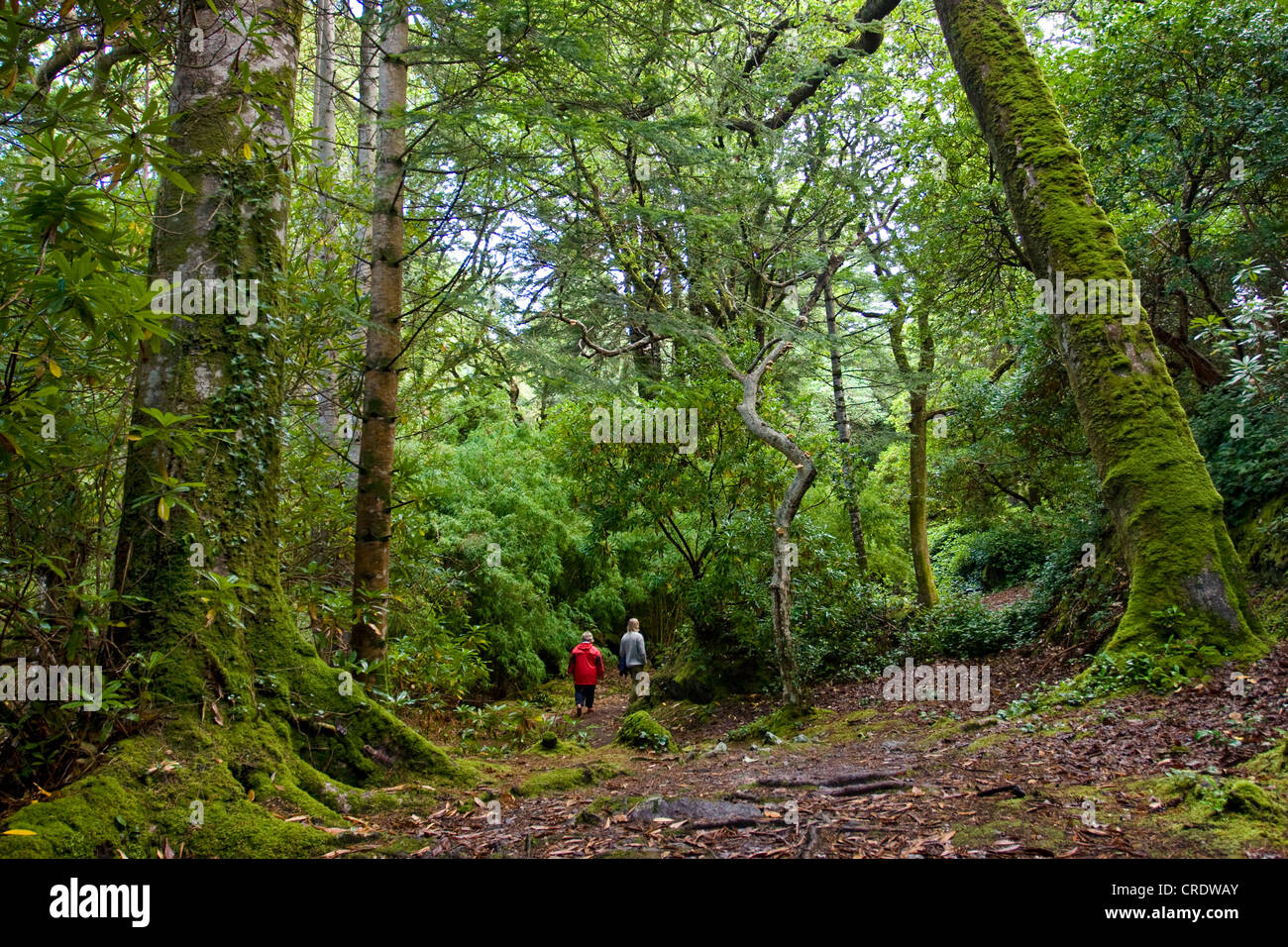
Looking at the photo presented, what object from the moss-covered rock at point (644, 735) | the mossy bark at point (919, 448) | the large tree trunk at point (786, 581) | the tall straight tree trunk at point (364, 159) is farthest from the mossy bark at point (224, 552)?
the mossy bark at point (919, 448)

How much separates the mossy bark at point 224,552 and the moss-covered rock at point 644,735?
9.91 feet

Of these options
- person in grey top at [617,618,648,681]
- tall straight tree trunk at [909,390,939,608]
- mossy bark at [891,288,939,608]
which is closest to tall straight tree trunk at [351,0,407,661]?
person in grey top at [617,618,648,681]

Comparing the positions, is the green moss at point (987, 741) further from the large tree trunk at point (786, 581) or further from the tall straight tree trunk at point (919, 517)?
the tall straight tree trunk at point (919, 517)

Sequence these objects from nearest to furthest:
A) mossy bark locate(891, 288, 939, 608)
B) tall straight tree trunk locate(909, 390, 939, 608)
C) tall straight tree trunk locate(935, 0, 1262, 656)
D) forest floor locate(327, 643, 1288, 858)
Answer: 1. forest floor locate(327, 643, 1288, 858)
2. tall straight tree trunk locate(935, 0, 1262, 656)
3. mossy bark locate(891, 288, 939, 608)
4. tall straight tree trunk locate(909, 390, 939, 608)

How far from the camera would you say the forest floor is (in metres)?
2.71

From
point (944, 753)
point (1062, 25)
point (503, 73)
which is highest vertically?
point (1062, 25)

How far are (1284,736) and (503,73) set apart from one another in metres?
6.19

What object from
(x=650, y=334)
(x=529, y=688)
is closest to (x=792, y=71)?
(x=650, y=334)

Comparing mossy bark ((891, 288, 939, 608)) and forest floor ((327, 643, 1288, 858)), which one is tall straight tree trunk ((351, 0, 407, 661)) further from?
mossy bark ((891, 288, 939, 608))

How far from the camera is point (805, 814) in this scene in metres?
3.38

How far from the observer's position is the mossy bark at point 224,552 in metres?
2.96

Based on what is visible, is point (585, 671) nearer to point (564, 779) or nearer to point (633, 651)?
point (633, 651)

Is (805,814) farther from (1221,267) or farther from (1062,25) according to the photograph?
(1062,25)

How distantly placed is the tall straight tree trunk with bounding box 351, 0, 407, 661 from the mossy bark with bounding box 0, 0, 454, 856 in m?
1.31
